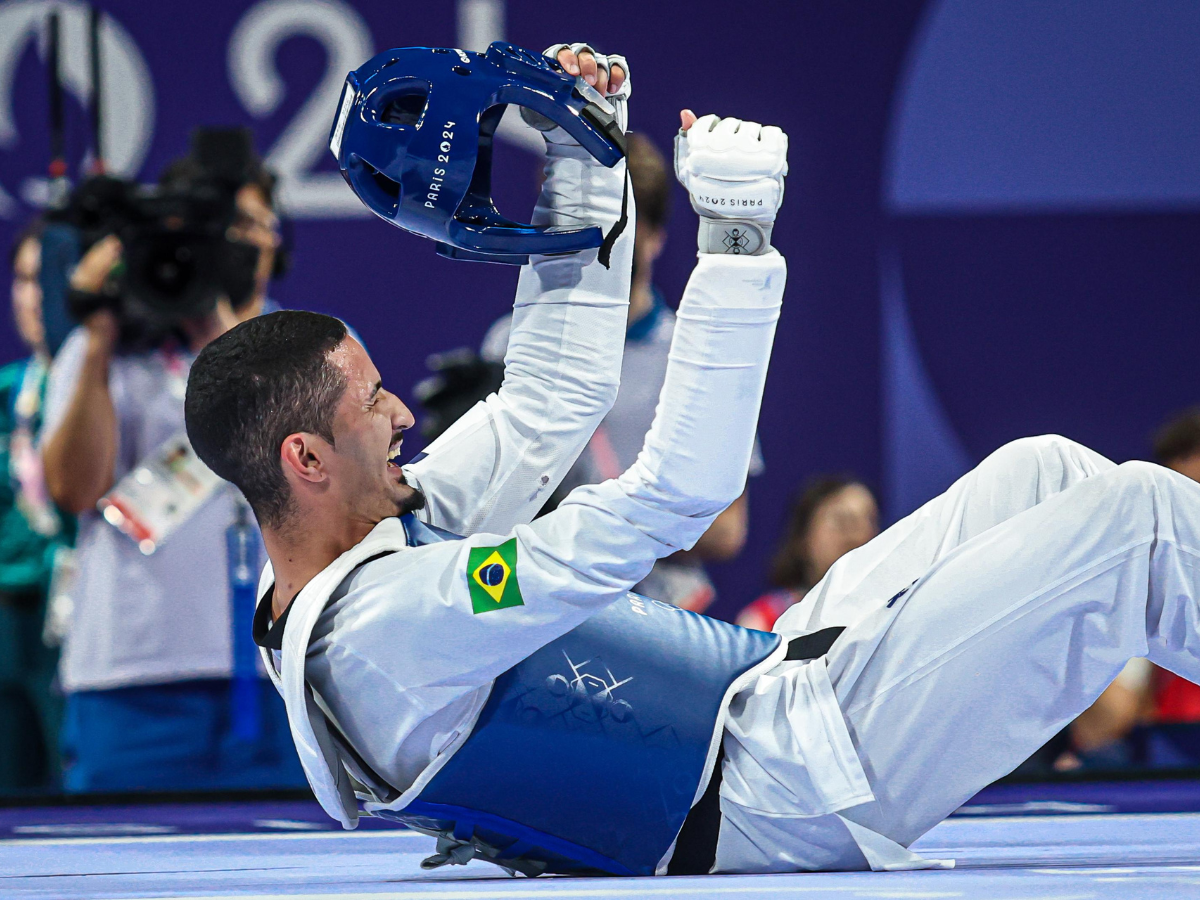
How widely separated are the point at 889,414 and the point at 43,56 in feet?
9.79

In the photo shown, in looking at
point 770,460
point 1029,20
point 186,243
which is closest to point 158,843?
point 186,243

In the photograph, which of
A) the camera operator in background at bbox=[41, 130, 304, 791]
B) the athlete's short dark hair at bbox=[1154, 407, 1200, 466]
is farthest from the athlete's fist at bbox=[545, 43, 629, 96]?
the athlete's short dark hair at bbox=[1154, 407, 1200, 466]

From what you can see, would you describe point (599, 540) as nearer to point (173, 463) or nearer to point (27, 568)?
point (173, 463)

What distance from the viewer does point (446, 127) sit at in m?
2.20

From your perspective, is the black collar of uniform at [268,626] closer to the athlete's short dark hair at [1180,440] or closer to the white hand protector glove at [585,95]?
the white hand protector glove at [585,95]

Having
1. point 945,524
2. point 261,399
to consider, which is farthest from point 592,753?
point 945,524

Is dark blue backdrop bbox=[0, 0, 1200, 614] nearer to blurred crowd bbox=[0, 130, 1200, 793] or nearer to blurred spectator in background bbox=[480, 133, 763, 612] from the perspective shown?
blurred crowd bbox=[0, 130, 1200, 793]

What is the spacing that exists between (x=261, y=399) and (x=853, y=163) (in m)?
3.38

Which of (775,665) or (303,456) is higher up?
(303,456)

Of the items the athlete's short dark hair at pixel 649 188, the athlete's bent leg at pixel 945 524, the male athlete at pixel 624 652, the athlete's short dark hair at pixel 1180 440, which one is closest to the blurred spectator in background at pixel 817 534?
the athlete's short dark hair at pixel 1180 440

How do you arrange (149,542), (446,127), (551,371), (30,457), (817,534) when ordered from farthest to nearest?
(817,534)
(30,457)
(149,542)
(551,371)
(446,127)

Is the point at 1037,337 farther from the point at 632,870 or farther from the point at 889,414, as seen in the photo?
the point at 632,870

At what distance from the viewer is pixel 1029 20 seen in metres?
5.16

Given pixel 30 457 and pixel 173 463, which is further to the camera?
pixel 30 457
